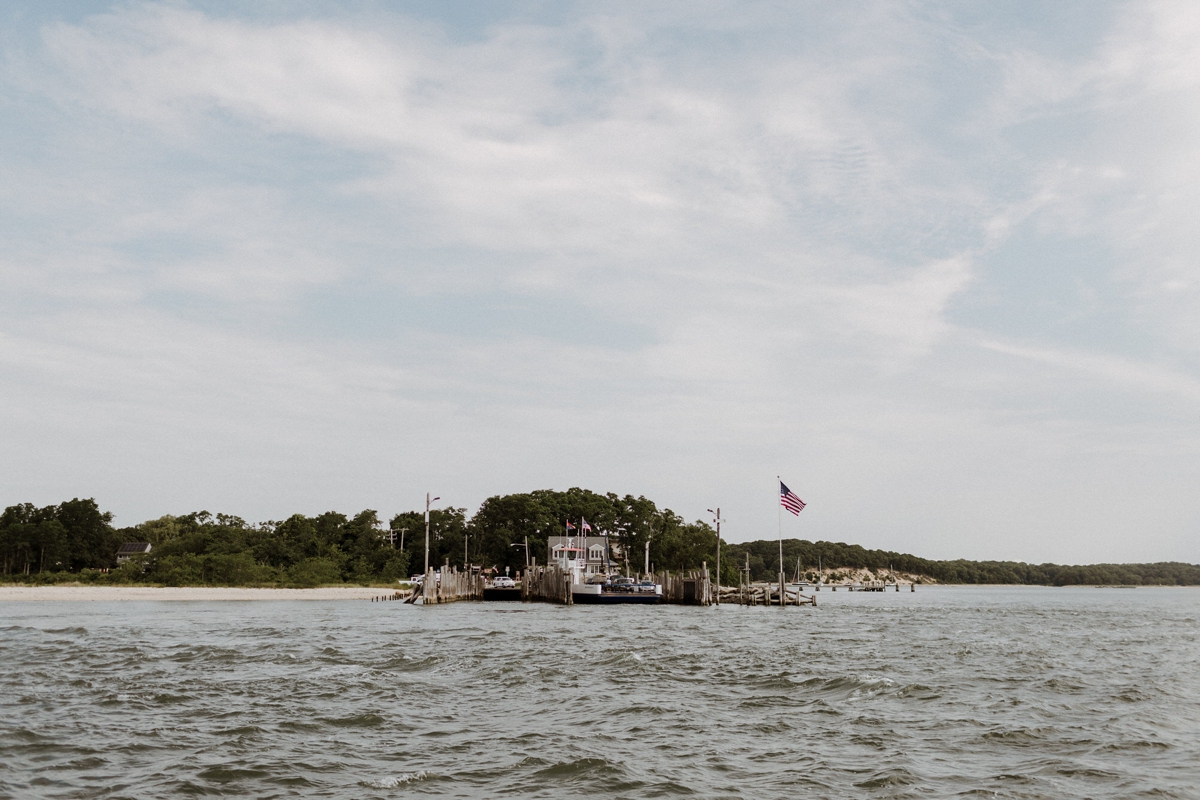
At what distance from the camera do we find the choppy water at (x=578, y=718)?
11172 millimetres

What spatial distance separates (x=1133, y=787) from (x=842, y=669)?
13.3m

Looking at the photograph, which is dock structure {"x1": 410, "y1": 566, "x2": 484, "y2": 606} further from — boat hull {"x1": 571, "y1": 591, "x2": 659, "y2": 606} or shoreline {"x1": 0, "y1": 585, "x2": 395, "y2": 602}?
boat hull {"x1": 571, "y1": 591, "x2": 659, "y2": 606}

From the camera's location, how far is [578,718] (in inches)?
629

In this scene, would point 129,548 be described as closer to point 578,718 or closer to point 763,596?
point 763,596

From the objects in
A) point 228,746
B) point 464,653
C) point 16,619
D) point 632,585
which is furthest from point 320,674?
point 632,585

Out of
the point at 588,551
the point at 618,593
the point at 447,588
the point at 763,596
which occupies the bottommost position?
the point at 763,596

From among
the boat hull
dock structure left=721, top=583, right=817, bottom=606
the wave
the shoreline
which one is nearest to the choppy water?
the wave

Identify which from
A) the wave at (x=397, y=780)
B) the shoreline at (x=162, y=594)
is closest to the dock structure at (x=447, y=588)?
the shoreline at (x=162, y=594)

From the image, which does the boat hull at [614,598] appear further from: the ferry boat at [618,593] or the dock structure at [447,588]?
the dock structure at [447,588]

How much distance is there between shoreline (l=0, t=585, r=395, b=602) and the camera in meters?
61.0

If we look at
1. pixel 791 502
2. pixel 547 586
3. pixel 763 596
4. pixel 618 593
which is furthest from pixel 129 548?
pixel 791 502

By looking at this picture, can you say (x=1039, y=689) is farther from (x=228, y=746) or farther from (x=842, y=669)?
(x=228, y=746)

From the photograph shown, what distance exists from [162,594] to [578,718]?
58390 mm

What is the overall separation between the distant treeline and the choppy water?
50723 millimetres
